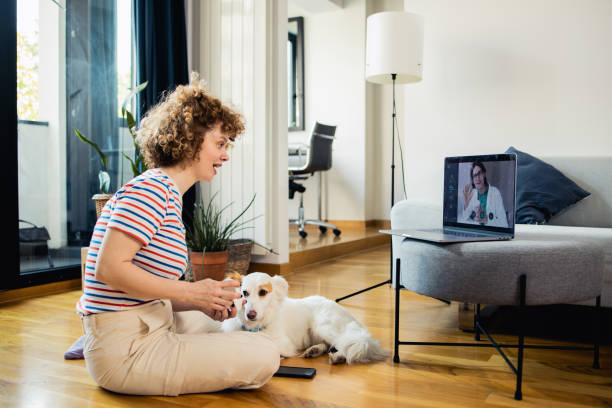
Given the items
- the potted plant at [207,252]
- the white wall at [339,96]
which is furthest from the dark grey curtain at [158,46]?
the white wall at [339,96]

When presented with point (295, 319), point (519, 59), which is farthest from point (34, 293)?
point (519, 59)

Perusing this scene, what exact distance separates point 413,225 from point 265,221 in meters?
1.13

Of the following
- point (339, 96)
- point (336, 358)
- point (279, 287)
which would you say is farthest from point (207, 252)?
point (339, 96)

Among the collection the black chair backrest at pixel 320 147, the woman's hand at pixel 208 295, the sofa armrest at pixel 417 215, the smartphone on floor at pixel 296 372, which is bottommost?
Result: the smartphone on floor at pixel 296 372

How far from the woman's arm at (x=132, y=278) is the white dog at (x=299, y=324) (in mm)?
466

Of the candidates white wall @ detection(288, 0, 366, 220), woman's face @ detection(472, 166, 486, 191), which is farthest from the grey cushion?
white wall @ detection(288, 0, 366, 220)

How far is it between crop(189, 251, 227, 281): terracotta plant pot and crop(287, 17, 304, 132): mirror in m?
3.49

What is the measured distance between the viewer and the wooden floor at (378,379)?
1398 mm

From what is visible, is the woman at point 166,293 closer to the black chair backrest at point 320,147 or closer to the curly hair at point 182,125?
the curly hair at point 182,125

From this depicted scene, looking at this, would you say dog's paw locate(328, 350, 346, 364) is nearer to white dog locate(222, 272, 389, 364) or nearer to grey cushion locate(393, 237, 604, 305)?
white dog locate(222, 272, 389, 364)

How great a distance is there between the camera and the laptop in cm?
165

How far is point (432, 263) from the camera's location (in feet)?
5.29

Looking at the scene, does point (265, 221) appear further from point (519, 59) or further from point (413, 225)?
point (519, 59)

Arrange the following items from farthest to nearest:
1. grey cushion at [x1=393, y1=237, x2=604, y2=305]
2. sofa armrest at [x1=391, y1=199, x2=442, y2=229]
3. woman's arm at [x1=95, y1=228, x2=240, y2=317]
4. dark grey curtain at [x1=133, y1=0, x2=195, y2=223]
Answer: dark grey curtain at [x1=133, y1=0, x2=195, y2=223] → sofa armrest at [x1=391, y1=199, x2=442, y2=229] → grey cushion at [x1=393, y1=237, x2=604, y2=305] → woman's arm at [x1=95, y1=228, x2=240, y2=317]
